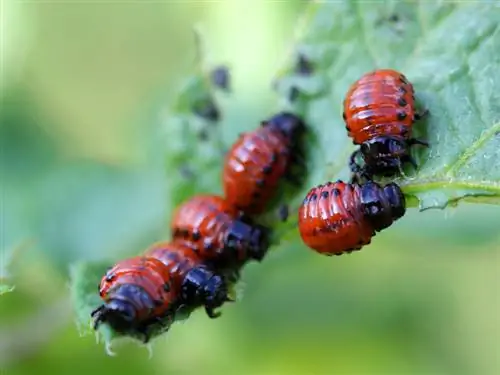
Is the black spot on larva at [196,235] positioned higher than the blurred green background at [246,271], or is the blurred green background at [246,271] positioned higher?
the blurred green background at [246,271]

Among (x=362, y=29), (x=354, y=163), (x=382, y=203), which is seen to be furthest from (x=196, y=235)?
(x=362, y=29)

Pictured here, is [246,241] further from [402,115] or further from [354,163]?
[402,115]

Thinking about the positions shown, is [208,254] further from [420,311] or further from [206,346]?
[420,311]

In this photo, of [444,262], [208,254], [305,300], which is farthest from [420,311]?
[208,254]

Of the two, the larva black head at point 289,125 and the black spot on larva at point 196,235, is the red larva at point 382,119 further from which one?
the black spot on larva at point 196,235

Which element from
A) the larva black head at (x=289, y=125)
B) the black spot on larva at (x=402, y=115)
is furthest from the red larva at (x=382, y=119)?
the larva black head at (x=289, y=125)
